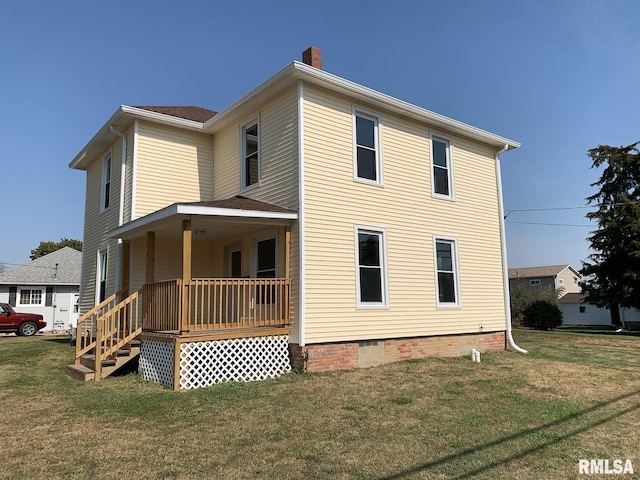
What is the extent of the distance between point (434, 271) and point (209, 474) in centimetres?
873

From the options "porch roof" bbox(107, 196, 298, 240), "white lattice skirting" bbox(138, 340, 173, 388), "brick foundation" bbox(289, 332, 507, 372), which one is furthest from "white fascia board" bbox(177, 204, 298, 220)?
"brick foundation" bbox(289, 332, 507, 372)

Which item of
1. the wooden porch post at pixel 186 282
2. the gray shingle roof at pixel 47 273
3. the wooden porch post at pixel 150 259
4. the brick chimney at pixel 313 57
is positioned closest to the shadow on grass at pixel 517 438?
the wooden porch post at pixel 186 282

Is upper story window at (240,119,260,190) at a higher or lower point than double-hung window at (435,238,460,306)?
higher

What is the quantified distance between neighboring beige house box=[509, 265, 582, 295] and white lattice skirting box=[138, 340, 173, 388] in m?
50.9

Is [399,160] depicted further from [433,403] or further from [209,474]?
[209,474]

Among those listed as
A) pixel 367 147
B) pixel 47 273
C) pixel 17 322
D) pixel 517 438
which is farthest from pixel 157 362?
pixel 47 273

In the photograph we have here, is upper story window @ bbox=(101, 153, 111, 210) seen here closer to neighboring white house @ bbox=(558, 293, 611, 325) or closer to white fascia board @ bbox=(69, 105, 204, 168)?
white fascia board @ bbox=(69, 105, 204, 168)

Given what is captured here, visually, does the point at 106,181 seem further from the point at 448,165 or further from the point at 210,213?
the point at 448,165

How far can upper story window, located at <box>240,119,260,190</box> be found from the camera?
37.7 feet

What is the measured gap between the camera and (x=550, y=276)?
55.2 m

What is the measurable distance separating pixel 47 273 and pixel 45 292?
4.05 feet

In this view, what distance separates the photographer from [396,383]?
870 centimetres

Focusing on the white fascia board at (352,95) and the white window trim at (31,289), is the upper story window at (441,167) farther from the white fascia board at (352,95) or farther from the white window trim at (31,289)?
the white window trim at (31,289)

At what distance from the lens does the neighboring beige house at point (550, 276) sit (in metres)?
55.2
